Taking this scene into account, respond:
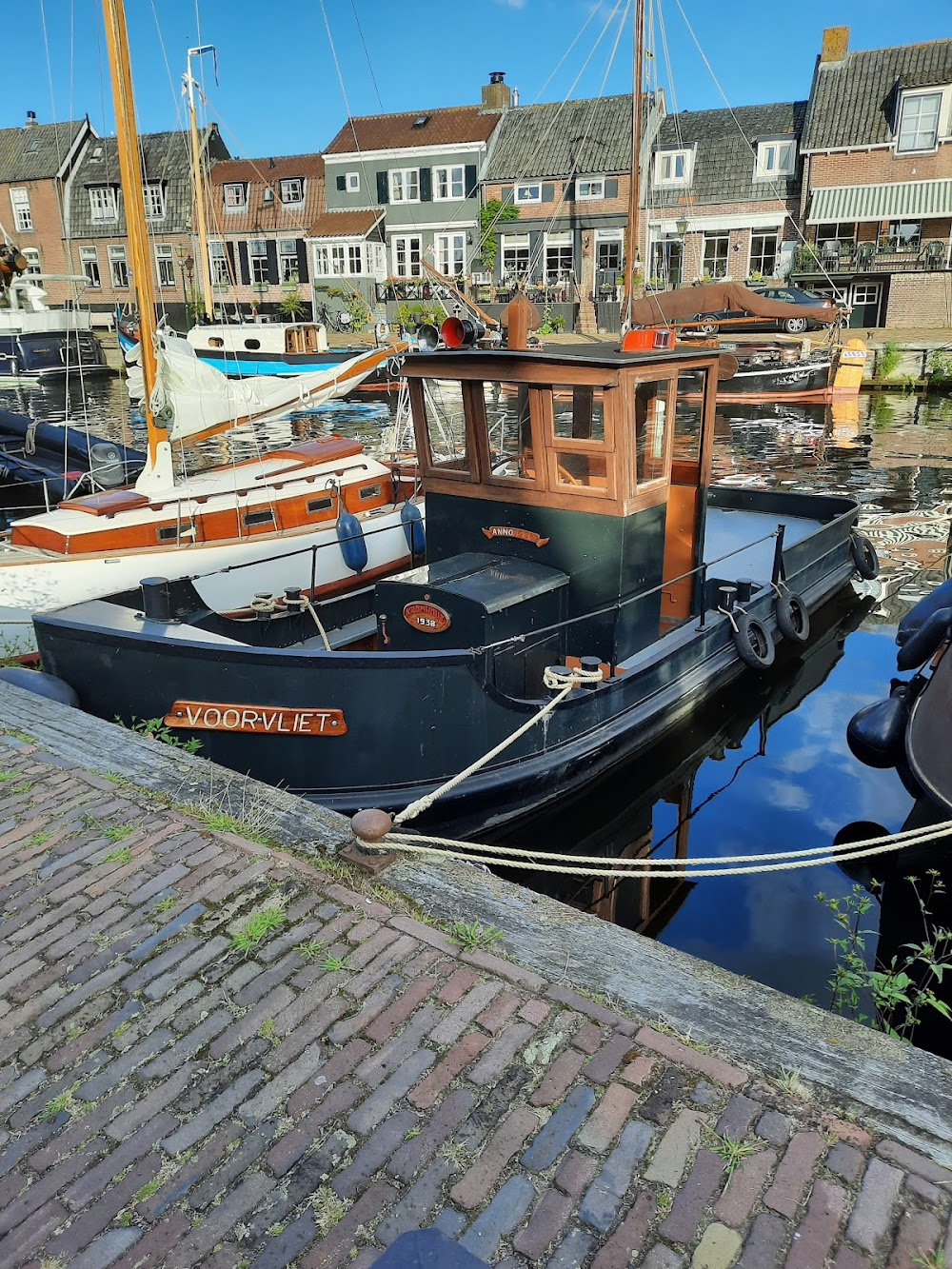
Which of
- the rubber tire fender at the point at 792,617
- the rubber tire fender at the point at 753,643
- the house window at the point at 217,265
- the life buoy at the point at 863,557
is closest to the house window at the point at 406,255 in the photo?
the house window at the point at 217,265

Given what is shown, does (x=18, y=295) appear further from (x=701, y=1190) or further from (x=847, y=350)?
(x=701, y=1190)

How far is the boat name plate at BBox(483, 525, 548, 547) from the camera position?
305 inches

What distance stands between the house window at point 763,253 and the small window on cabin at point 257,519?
1431 inches

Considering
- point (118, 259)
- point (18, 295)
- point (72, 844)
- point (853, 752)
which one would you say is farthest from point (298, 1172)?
point (118, 259)

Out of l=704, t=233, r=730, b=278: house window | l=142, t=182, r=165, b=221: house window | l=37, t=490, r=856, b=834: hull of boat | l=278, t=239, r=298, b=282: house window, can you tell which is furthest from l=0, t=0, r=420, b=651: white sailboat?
l=142, t=182, r=165, b=221: house window

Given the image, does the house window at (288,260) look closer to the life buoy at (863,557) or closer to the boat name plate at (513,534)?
the life buoy at (863,557)

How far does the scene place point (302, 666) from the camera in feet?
20.8

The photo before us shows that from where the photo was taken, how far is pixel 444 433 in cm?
830

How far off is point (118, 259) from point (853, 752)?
2088 inches

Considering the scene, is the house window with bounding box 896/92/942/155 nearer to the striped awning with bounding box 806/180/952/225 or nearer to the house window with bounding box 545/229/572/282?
the striped awning with bounding box 806/180/952/225

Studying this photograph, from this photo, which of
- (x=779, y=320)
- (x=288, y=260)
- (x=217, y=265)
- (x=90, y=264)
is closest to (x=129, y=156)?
(x=779, y=320)

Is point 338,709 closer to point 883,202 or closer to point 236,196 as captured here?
point 883,202

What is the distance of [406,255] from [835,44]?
21344 mm

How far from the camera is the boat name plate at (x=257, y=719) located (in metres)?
6.50
